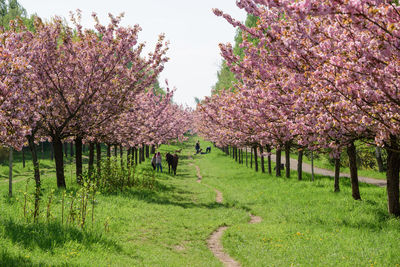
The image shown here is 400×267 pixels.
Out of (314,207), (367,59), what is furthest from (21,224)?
(314,207)

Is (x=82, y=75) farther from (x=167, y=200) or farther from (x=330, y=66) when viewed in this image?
(x=330, y=66)

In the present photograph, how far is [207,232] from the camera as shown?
11930mm

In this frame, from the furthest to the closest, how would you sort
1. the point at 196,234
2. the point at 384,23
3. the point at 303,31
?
the point at 196,234
the point at 303,31
the point at 384,23

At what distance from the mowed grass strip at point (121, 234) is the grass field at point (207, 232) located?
2cm

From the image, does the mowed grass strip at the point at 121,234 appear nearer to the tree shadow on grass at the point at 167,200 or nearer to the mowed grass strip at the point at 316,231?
the tree shadow on grass at the point at 167,200

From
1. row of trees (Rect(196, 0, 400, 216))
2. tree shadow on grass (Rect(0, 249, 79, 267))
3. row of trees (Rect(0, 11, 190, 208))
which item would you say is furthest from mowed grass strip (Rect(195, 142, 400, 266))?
row of trees (Rect(0, 11, 190, 208))

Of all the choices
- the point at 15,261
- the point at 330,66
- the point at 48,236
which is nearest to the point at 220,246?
the point at 48,236

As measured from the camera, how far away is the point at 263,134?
47.8 ft

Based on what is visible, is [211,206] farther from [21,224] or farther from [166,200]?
[21,224]

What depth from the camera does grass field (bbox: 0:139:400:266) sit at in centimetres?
800

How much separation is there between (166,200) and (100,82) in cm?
643

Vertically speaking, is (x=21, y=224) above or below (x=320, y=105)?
below

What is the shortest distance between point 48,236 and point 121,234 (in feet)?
8.25

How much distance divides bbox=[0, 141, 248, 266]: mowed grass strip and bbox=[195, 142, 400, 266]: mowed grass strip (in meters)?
1.16
